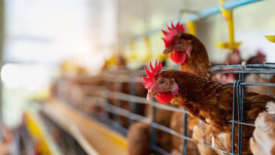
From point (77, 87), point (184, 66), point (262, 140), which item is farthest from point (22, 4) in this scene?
point (262, 140)

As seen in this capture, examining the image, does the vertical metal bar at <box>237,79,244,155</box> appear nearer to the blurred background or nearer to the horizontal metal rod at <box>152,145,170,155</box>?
the blurred background

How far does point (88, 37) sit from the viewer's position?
15.6 ft

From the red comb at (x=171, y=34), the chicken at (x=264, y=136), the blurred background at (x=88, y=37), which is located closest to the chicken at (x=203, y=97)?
the chicken at (x=264, y=136)

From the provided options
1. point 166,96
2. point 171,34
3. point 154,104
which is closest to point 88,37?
point 154,104

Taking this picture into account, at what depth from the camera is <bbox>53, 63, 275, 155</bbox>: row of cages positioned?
23.9 inches

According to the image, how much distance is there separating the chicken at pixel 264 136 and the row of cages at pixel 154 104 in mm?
45

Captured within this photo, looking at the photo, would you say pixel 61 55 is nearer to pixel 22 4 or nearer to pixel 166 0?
pixel 22 4

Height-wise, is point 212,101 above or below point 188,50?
below

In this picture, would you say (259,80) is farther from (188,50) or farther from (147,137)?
(147,137)

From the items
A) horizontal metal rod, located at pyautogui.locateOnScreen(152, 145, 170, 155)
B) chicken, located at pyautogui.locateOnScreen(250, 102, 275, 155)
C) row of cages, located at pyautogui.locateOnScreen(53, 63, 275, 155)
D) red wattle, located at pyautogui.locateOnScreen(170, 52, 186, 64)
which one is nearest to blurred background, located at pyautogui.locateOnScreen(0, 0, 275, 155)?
row of cages, located at pyautogui.locateOnScreen(53, 63, 275, 155)

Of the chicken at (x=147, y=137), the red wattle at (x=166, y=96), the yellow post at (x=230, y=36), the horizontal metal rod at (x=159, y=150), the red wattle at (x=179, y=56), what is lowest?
the horizontal metal rod at (x=159, y=150)

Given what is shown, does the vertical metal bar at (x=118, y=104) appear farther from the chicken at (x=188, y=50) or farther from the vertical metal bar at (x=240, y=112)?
the vertical metal bar at (x=240, y=112)

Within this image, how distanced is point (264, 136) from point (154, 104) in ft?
2.14

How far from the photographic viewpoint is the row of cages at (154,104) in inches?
23.9
